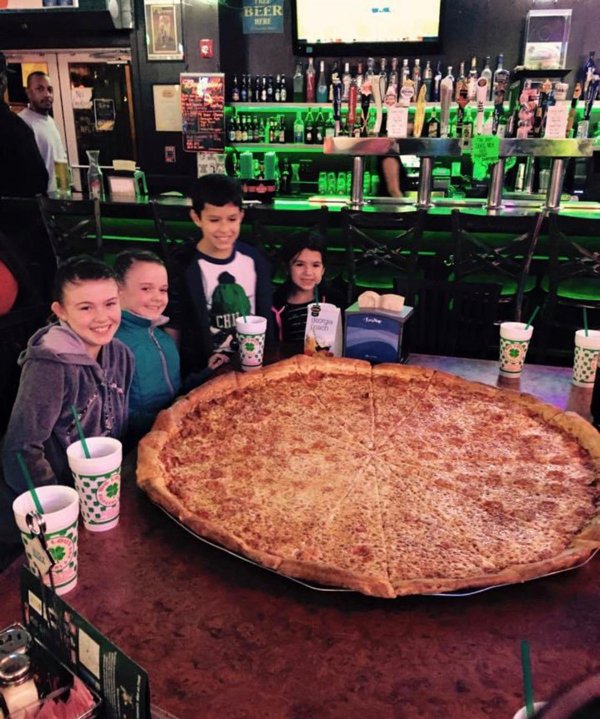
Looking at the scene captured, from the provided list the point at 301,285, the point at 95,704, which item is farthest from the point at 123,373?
the point at 95,704

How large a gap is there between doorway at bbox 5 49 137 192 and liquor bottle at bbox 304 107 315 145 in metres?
1.99

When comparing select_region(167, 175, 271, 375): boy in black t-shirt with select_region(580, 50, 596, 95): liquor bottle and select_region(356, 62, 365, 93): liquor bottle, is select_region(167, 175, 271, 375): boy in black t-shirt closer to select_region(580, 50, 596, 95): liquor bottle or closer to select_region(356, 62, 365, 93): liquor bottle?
select_region(356, 62, 365, 93): liquor bottle

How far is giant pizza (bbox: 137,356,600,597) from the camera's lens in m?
1.19

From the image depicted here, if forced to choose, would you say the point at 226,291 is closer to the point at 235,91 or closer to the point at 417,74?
the point at 417,74

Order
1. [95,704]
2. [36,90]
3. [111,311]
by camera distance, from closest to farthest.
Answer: [95,704], [111,311], [36,90]

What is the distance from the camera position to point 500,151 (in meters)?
4.67

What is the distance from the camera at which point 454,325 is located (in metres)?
2.76

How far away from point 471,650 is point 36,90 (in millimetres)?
6533

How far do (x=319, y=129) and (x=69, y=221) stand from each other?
3413mm

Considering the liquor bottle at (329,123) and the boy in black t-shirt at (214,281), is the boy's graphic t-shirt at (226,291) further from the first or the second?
the liquor bottle at (329,123)

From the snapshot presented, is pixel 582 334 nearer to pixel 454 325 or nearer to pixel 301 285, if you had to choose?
pixel 454 325

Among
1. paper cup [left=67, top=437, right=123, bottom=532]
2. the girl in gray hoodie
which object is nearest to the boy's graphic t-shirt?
the girl in gray hoodie

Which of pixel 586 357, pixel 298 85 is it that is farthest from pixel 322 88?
pixel 586 357

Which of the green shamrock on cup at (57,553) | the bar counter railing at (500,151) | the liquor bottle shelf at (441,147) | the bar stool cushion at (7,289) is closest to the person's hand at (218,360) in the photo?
the bar stool cushion at (7,289)
